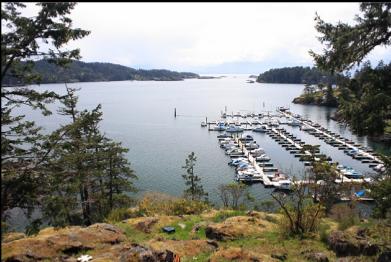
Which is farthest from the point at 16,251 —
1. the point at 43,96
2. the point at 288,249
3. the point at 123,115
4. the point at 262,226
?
the point at 123,115

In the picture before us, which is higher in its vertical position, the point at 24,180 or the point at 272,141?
the point at 24,180

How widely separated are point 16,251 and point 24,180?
347cm

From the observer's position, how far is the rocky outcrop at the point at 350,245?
12.7 metres

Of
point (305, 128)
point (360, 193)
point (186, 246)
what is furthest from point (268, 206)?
point (305, 128)

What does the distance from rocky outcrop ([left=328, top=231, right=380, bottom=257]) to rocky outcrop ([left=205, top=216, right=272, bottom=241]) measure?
3650 millimetres

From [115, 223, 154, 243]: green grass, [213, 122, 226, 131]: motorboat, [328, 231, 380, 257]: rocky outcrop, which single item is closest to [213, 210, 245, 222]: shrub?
[115, 223, 154, 243]: green grass

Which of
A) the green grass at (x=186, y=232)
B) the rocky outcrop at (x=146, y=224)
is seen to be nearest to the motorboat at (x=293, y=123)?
the green grass at (x=186, y=232)

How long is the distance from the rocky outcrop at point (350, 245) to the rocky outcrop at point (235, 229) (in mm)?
3650

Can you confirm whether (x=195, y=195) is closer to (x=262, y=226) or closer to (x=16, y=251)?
(x=262, y=226)

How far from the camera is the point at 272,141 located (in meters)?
70.2

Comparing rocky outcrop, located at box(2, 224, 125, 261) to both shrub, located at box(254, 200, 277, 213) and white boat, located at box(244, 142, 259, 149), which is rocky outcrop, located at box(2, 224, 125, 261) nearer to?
shrub, located at box(254, 200, 277, 213)

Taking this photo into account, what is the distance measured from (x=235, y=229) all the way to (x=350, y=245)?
Result: 5.08 m

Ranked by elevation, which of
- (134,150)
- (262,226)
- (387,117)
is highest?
(387,117)

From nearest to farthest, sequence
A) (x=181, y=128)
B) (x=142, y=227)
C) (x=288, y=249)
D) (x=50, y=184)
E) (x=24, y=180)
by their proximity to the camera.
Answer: (x=24, y=180)
(x=50, y=184)
(x=288, y=249)
(x=142, y=227)
(x=181, y=128)
